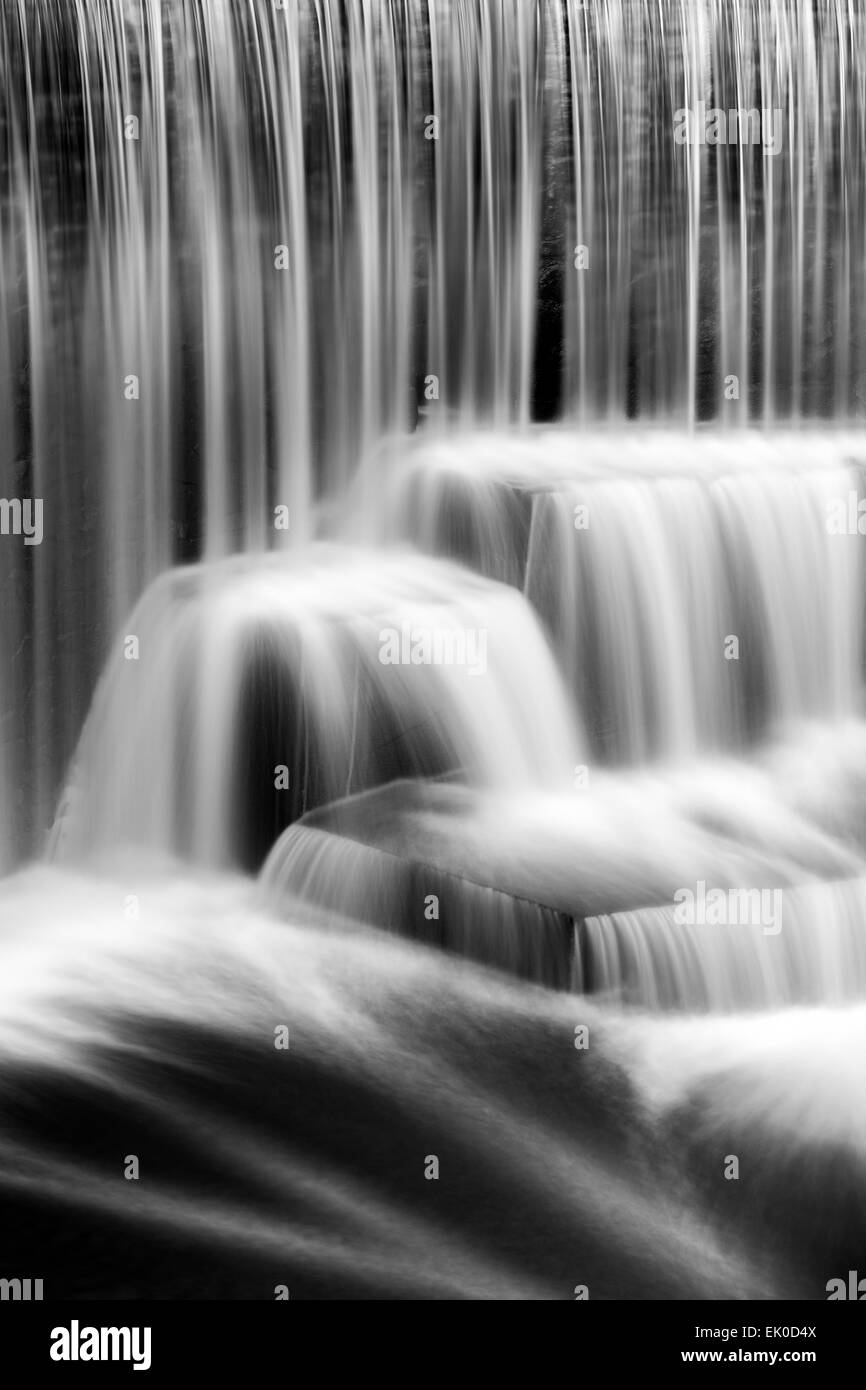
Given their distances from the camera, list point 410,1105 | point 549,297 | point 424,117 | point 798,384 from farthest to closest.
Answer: point 798,384
point 549,297
point 424,117
point 410,1105

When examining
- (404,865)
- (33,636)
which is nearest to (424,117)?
(33,636)

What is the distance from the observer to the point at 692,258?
915 cm

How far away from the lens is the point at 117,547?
783 centimetres

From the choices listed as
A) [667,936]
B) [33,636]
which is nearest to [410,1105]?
[667,936]

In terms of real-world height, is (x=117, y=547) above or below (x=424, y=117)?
below

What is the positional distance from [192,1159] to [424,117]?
15.6 feet

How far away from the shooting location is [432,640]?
7.28 metres

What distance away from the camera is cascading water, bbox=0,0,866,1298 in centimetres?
568

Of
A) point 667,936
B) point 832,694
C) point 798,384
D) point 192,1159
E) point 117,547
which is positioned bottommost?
point 192,1159

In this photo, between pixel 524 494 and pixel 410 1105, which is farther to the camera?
pixel 524 494

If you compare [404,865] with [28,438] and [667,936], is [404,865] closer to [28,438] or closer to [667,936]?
[667,936]

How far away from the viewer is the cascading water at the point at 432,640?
5680mm

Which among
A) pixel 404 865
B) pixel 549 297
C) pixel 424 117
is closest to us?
pixel 404 865
